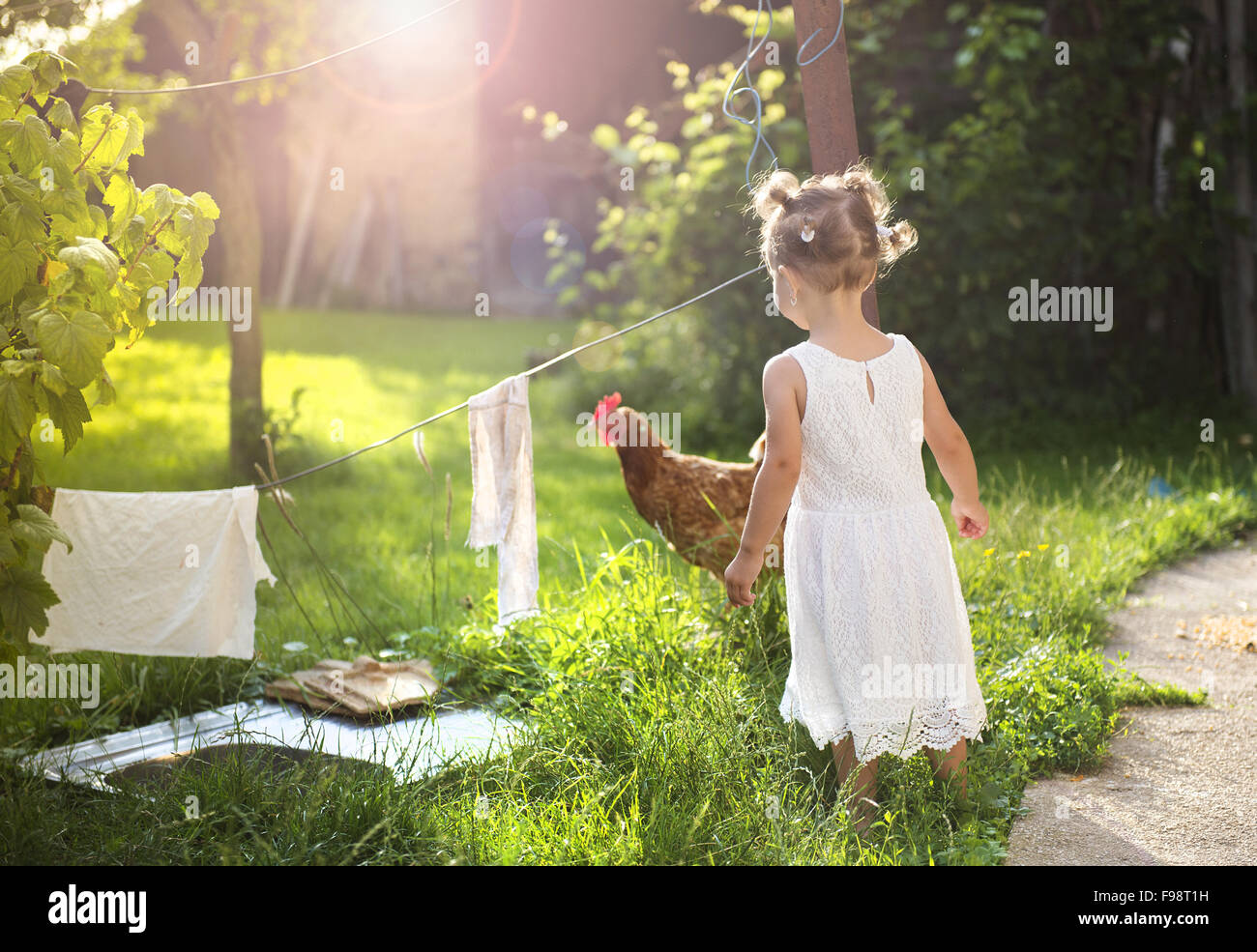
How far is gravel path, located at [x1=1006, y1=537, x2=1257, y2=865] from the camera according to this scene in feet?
9.52

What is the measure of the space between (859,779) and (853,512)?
754 millimetres

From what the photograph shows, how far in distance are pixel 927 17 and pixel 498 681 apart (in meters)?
7.97

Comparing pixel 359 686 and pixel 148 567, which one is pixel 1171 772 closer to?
pixel 359 686

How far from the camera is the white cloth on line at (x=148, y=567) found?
3.65m

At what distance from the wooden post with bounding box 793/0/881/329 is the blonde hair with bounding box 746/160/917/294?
0.74 m

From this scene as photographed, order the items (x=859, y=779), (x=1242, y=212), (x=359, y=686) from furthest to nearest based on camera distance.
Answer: (x=1242, y=212) < (x=359, y=686) < (x=859, y=779)

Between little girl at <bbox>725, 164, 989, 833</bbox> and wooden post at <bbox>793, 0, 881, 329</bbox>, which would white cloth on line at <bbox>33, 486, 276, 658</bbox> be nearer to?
little girl at <bbox>725, 164, 989, 833</bbox>

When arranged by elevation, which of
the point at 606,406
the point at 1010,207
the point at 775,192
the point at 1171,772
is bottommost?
the point at 1171,772

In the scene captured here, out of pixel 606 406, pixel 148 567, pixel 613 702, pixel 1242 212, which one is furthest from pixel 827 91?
pixel 1242 212

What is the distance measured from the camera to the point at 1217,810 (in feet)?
10.2

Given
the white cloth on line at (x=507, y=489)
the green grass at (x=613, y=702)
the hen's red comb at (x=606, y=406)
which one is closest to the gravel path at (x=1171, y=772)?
the green grass at (x=613, y=702)

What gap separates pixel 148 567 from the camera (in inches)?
145

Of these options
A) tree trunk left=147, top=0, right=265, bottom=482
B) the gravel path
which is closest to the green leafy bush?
the gravel path
